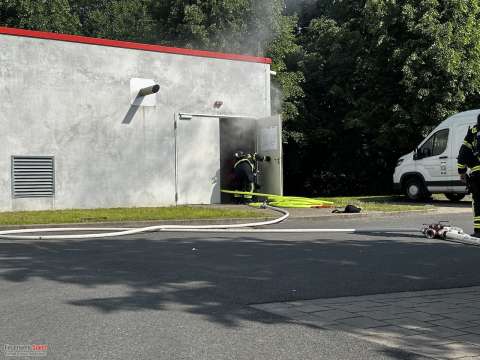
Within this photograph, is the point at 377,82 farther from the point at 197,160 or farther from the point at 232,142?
the point at 197,160

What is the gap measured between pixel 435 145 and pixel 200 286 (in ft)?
50.0

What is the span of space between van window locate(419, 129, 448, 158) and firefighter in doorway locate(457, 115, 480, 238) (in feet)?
32.9

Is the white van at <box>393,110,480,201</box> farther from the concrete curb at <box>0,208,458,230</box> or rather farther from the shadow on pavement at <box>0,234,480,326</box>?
the shadow on pavement at <box>0,234,480,326</box>

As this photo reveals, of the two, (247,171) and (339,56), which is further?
(339,56)

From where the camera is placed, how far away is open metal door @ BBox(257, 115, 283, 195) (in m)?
17.6

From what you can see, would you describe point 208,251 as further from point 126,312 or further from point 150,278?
point 126,312

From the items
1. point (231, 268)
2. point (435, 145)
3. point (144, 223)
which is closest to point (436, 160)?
point (435, 145)

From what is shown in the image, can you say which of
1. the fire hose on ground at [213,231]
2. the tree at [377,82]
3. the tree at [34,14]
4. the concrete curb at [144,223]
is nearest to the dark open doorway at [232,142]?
the concrete curb at [144,223]

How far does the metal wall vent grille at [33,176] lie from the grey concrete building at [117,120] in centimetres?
2

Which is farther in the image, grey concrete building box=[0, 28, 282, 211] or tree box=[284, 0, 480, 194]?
tree box=[284, 0, 480, 194]

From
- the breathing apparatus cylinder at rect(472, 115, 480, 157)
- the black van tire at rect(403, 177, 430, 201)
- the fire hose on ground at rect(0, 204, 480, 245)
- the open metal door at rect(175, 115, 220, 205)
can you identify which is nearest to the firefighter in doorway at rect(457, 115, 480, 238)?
the breathing apparatus cylinder at rect(472, 115, 480, 157)

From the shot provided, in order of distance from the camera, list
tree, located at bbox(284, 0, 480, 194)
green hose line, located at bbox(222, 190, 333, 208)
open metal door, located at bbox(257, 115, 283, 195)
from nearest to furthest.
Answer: green hose line, located at bbox(222, 190, 333, 208) < open metal door, located at bbox(257, 115, 283, 195) < tree, located at bbox(284, 0, 480, 194)

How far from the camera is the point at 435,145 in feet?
63.8

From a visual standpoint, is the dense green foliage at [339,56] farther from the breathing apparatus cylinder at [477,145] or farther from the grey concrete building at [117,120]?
the breathing apparatus cylinder at [477,145]
